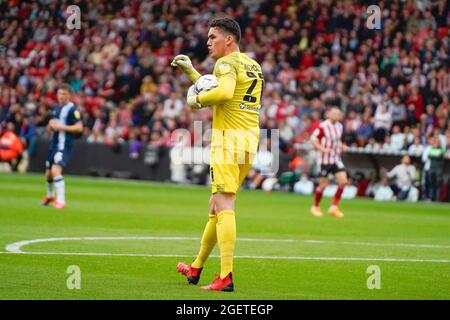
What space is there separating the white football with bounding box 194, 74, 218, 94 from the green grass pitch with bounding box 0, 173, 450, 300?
1842 mm

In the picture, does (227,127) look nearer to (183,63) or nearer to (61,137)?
(183,63)

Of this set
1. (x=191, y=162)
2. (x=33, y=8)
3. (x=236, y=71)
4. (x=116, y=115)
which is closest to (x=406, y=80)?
(x=191, y=162)

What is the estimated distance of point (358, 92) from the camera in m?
30.9

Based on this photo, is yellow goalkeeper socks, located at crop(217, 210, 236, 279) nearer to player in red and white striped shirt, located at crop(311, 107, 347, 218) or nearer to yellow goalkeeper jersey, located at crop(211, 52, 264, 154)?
yellow goalkeeper jersey, located at crop(211, 52, 264, 154)

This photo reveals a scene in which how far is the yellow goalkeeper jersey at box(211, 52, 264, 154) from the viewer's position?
385 inches

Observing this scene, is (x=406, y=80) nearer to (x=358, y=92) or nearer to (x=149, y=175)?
(x=358, y=92)

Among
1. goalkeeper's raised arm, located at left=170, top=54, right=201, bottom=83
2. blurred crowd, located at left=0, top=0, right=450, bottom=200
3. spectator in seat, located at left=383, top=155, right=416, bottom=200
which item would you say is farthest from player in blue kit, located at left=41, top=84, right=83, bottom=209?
blurred crowd, located at left=0, top=0, right=450, bottom=200

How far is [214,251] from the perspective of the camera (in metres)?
13.3

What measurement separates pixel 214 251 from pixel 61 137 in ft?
25.4

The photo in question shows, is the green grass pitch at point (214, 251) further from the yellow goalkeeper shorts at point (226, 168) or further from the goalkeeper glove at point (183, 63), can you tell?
the goalkeeper glove at point (183, 63)

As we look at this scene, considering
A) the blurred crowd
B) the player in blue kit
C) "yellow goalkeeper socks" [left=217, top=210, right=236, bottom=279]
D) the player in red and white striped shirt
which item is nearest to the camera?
"yellow goalkeeper socks" [left=217, top=210, right=236, bottom=279]

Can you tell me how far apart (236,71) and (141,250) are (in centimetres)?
392

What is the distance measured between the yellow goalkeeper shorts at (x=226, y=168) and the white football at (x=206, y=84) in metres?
0.60

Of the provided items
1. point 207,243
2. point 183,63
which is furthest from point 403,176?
point 183,63
